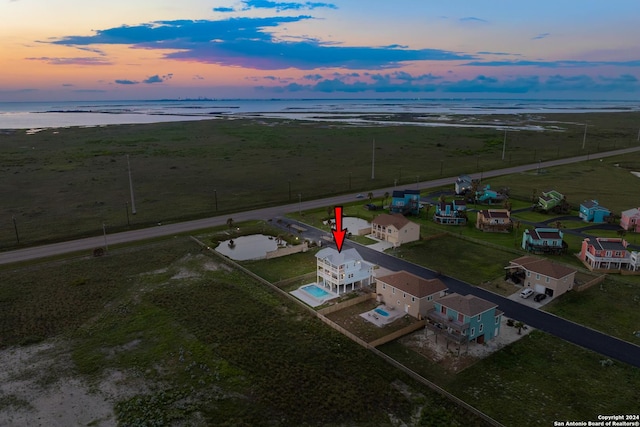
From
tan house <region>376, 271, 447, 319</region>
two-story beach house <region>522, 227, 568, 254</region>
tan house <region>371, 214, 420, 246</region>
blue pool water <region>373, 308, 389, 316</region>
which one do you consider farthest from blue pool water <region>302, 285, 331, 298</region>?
two-story beach house <region>522, 227, 568, 254</region>

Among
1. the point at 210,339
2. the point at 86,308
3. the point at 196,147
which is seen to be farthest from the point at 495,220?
the point at 196,147

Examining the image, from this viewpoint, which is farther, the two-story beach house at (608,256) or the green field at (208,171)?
the green field at (208,171)

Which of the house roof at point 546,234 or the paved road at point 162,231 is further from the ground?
the house roof at point 546,234

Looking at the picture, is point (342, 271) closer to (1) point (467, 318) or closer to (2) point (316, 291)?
(2) point (316, 291)

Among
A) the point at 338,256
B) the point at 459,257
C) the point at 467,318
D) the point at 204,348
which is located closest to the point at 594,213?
the point at 459,257

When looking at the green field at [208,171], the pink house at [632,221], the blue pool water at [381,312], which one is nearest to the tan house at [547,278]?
the blue pool water at [381,312]

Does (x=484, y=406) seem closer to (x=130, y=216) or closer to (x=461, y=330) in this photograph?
(x=461, y=330)

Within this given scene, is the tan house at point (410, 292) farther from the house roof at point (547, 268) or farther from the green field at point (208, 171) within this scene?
the green field at point (208, 171)
